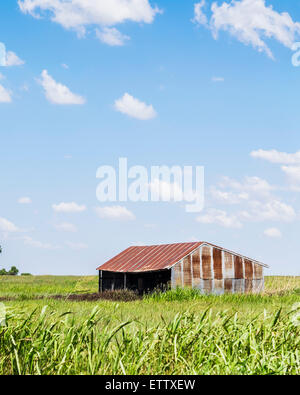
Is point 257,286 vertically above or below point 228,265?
below

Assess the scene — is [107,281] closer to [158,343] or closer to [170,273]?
[170,273]

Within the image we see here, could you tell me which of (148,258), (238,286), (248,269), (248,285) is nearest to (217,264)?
(238,286)

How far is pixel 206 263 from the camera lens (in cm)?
3275

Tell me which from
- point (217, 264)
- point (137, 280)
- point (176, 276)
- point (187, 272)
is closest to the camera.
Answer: point (176, 276)

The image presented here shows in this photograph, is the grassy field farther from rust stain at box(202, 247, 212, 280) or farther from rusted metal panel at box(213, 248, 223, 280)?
rusted metal panel at box(213, 248, 223, 280)

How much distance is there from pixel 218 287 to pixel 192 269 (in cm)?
250

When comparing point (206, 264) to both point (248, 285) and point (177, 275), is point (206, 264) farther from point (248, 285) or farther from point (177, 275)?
point (248, 285)

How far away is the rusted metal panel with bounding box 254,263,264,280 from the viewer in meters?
35.3

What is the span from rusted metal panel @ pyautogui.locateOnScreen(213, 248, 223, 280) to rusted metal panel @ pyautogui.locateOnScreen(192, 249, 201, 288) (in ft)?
4.48
